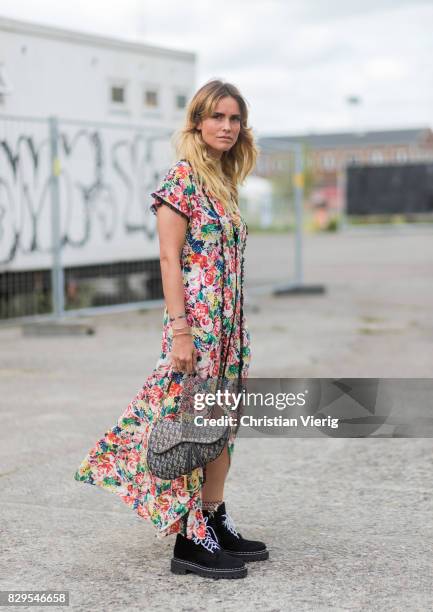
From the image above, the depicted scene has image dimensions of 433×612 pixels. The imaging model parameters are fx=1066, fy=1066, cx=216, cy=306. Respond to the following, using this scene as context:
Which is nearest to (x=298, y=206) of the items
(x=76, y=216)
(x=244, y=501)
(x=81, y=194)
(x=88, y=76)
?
(x=88, y=76)

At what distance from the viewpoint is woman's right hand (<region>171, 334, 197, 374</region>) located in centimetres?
373

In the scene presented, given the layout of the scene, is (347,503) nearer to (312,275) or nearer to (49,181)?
(49,181)

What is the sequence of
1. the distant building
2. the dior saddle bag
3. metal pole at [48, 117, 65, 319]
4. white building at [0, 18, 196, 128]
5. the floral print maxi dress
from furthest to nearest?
the distant building, white building at [0, 18, 196, 128], metal pole at [48, 117, 65, 319], the floral print maxi dress, the dior saddle bag

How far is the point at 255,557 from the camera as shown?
4023 mm

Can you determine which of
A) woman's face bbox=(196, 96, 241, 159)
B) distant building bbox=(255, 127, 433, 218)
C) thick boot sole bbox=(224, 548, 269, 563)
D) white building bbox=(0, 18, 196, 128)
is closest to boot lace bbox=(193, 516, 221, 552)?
thick boot sole bbox=(224, 548, 269, 563)

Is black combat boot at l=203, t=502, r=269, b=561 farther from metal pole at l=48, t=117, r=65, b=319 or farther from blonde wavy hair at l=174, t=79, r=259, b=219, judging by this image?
metal pole at l=48, t=117, r=65, b=319

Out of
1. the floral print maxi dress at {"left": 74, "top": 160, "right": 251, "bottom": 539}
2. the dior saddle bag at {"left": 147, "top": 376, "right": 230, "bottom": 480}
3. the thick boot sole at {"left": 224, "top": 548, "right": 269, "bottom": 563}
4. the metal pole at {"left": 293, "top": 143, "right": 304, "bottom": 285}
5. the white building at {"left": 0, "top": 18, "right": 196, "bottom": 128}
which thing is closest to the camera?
the dior saddle bag at {"left": 147, "top": 376, "right": 230, "bottom": 480}

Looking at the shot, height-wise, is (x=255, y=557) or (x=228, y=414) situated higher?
(x=228, y=414)

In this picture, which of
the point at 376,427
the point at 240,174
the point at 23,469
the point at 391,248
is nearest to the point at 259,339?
the point at 376,427

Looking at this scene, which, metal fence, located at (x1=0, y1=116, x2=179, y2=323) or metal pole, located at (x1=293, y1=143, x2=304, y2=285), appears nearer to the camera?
metal fence, located at (x1=0, y1=116, x2=179, y2=323)

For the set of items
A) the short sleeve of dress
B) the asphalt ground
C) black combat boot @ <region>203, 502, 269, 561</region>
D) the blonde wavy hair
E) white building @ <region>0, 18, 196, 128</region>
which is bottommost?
the asphalt ground

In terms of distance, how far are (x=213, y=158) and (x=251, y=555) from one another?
1.50 m

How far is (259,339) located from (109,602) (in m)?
6.94

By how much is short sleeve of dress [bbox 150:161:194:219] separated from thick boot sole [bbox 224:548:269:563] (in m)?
1.27
